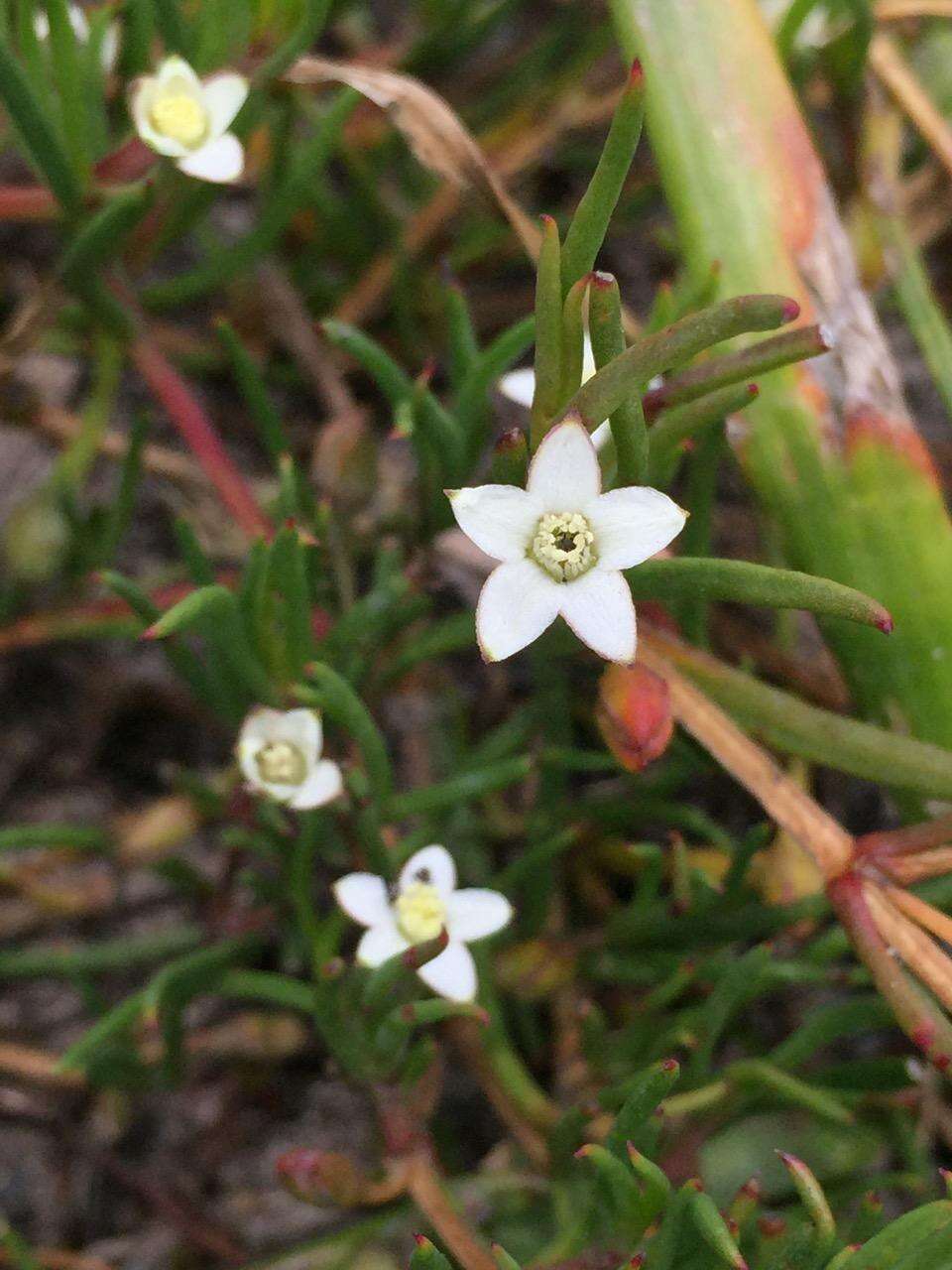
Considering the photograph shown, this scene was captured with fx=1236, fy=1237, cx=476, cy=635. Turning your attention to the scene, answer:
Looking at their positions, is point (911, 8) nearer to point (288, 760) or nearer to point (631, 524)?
point (631, 524)

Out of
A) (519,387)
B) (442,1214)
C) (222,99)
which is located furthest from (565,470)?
(442,1214)

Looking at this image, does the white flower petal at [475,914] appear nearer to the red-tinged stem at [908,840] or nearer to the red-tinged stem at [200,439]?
the red-tinged stem at [908,840]

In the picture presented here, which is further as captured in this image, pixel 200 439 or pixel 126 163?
pixel 200 439

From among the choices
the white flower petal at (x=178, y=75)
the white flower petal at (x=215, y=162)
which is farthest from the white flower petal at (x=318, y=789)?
the white flower petal at (x=178, y=75)

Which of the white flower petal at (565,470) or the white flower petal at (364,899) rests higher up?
the white flower petal at (565,470)

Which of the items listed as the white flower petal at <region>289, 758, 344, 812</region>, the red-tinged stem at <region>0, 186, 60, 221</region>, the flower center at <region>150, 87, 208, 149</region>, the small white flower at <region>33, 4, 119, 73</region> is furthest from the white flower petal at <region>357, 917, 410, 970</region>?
the small white flower at <region>33, 4, 119, 73</region>

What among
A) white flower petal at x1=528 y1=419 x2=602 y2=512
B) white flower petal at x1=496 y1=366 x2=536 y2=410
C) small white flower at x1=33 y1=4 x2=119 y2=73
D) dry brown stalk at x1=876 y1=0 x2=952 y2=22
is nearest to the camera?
white flower petal at x1=528 y1=419 x2=602 y2=512

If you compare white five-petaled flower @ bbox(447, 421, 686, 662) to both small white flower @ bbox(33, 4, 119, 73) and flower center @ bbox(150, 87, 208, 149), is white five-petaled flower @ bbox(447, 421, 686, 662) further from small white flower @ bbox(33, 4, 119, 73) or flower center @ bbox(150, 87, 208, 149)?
small white flower @ bbox(33, 4, 119, 73)
